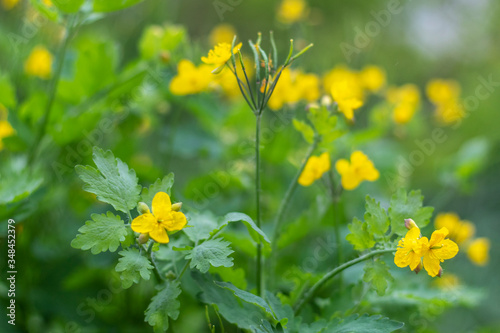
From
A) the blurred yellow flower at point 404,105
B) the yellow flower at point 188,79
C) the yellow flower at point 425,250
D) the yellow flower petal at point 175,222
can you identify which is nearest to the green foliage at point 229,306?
the yellow flower petal at point 175,222

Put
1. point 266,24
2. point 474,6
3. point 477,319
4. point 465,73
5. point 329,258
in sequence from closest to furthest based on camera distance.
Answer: point 329,258 → point 477,319 → point 465,73 → point 474,6 → point 266,24

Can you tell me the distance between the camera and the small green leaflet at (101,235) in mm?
570

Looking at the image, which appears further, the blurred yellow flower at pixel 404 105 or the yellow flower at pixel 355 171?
the blurred yellow flower at pixel 404 105

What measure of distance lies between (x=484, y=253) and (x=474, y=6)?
10.7ft

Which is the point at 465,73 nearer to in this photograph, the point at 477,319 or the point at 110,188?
the point at 477,319

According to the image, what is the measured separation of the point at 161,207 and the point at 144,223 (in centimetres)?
3

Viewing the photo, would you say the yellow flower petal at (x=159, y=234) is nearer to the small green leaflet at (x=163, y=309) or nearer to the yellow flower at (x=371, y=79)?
the small green leaflet at (x=163, y=309)

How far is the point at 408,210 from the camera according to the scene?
661 millimetres

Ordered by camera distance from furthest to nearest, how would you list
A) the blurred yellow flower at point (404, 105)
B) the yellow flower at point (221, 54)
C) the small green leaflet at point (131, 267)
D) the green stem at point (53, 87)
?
the blurred yellow flower at point (404, 105), the green stem at point (53, 87), the yellow flower at point (221, 54), the small green leaflet at point (131, 267)

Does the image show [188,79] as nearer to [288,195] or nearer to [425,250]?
[288,195]

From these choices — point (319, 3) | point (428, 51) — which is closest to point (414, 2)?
point (428, 51)

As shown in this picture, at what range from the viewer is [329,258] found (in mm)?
998

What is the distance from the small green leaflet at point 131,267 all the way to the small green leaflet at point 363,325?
0.81 ft

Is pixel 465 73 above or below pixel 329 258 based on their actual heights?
below
